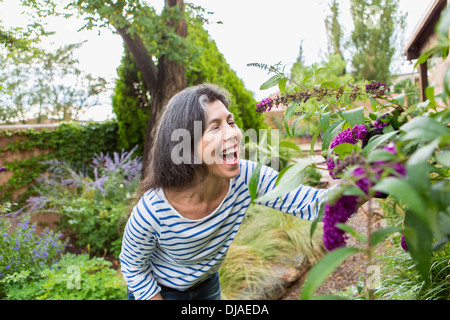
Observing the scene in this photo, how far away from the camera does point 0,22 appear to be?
104 inches

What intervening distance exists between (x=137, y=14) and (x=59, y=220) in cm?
267

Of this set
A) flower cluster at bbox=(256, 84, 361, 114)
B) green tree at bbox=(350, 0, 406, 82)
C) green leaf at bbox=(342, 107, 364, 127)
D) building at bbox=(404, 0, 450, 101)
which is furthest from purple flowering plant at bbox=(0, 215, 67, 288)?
green tree at bbox=(350, 0, 406, 82)

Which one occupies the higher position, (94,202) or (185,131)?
(185,131)

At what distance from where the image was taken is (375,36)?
1541 centimetres

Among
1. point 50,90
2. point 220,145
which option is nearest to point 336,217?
point 220,145

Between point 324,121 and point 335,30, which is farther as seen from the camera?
point 335,30

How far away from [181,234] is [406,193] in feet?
3.36

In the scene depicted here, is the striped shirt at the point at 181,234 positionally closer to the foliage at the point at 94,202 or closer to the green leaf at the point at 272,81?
the green leaf at the point at 272,81

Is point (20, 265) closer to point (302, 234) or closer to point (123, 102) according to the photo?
point (302, 234)

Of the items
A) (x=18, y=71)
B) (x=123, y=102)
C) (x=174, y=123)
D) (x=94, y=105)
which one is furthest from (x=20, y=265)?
(x=94, y=105)

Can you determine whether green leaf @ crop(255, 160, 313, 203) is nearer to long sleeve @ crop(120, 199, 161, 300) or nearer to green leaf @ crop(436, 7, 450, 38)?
green leaf @ crop(436, 7, 450, 38)

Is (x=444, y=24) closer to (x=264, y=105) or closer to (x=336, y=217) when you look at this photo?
(x=336, y=217)

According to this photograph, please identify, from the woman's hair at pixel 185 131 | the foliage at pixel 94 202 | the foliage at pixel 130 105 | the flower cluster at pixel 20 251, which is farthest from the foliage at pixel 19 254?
the foliage at pixel 130 105
